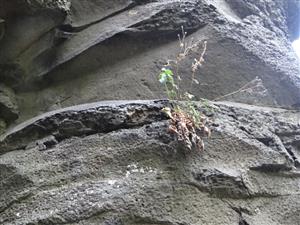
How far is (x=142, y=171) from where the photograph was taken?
4.59 feet

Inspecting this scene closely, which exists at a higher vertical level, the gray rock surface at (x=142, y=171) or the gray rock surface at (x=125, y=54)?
the gray rock surface at (x=125, y=54)

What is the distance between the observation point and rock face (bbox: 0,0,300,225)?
1.34 metres

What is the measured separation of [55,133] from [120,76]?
1.46 ft

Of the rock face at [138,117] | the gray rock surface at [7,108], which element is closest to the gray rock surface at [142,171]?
the rock face at [138,117]

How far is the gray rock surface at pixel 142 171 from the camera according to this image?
131 centimetres

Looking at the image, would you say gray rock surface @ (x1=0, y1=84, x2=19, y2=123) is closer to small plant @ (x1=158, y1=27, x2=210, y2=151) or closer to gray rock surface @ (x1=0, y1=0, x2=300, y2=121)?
gray rock surface @ (x1=0, y1=0, x2=300, y2=121)

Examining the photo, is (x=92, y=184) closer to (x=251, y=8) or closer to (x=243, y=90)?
(x=243, y=90)

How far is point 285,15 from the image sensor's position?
2.60 meters

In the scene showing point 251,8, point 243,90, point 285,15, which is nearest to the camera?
point 243,90

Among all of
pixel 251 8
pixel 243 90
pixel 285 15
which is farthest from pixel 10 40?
pixel 285 15

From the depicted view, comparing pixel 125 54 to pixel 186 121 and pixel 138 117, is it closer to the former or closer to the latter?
pixel 138 117

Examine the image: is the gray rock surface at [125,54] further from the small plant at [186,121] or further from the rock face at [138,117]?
the small plant at [186,121]

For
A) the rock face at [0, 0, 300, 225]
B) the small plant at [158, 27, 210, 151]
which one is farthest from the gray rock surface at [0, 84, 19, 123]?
the small plant at [158, 27, 210, 151]

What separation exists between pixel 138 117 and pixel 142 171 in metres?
0.23
